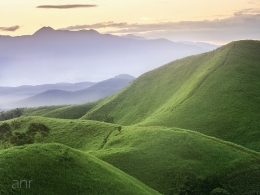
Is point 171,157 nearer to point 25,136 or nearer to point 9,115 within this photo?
point 25,136

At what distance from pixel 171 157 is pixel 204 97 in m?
50.4

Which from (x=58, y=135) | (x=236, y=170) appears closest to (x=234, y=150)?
(x=236, y=170)

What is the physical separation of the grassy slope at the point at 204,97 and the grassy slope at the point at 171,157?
19.8 m

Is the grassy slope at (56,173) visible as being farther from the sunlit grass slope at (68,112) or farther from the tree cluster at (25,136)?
the sunlit grass slope at (68,112)

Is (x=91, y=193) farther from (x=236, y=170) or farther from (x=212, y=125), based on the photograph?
(x=212, y=125)

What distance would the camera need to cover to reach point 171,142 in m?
55.9

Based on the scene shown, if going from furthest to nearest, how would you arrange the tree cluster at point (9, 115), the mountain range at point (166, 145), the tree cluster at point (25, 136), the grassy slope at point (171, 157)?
the tree cluster at point (9, 115) → the tree cluster at point (25, 136) → the grassy slope at point (171, 157) → the mountain range at point (166, 145)

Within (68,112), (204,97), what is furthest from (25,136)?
(68,112)

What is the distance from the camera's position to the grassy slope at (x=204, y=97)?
80500mm

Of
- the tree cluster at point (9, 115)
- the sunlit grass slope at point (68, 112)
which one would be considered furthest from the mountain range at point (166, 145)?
the tree cluster at point (9, 115)

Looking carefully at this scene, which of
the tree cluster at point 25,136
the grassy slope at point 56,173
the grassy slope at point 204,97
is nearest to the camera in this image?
the grassy slope at point 56,173

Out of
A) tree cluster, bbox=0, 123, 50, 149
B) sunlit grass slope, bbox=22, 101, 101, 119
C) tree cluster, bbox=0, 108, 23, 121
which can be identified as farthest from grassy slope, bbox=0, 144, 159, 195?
tree cluster, bbox=0, 108, 23, 121

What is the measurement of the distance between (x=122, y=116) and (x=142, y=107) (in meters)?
8.61

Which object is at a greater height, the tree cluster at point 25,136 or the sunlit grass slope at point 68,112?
the tree cluster at point 25,136
